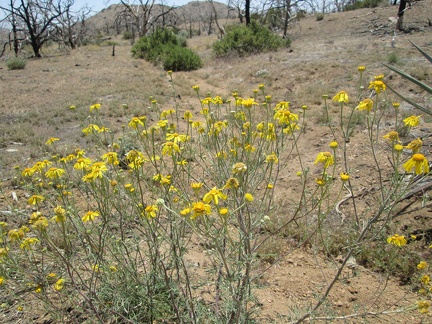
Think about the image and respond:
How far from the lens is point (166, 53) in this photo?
1633cm

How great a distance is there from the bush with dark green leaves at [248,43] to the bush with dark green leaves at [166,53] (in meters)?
1.58

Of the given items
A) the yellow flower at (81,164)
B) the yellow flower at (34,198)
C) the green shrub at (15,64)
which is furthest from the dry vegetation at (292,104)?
the yellow flower at (81,164)

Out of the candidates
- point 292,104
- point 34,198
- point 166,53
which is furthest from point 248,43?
point 34,198

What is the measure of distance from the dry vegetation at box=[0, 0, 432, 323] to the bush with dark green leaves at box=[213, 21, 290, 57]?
0.79 m

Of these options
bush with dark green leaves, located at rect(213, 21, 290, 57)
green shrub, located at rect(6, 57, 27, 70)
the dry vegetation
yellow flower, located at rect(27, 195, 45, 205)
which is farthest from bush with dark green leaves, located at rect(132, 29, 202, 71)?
yellow flower, located at rect(27, 195, 45, 205)

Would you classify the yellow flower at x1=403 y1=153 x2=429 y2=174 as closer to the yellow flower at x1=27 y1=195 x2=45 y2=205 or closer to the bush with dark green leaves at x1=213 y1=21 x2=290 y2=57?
the yellow flower at x1=27 y1=195 x2=45 y2=205

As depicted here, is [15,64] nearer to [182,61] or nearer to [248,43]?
[182,61]

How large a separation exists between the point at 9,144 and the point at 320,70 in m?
8.96

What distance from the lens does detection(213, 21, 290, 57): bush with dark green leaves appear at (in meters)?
15.6

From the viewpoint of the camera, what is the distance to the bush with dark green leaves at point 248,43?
51.3 ft

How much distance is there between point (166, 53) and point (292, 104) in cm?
993

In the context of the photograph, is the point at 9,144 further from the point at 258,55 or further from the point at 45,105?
the point at 258,55

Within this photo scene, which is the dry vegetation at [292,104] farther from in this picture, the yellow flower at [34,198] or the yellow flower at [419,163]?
the yellow flower at [34,198]

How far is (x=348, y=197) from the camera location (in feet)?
13.6
